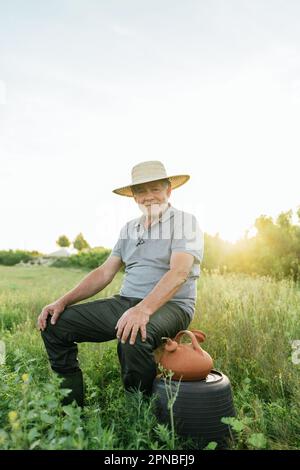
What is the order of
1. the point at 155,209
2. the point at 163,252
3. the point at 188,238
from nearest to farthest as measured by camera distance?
the point at 188,238 → the point at 163,252 → the point at 155,209

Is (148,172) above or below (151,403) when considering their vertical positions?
above

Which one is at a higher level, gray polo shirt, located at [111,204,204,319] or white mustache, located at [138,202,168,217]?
white mustache, located at [138,202,168,217]

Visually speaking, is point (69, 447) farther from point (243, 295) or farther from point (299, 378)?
point (243, 295)

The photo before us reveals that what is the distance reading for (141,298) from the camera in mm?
3908

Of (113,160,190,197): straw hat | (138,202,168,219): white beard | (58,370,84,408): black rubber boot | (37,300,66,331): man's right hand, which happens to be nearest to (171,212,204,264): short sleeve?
(138,202,168,219): white beard

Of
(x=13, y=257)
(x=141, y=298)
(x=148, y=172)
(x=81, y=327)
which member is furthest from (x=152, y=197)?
(x=13, y=257)

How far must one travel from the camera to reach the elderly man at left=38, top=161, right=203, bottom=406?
10.8ft

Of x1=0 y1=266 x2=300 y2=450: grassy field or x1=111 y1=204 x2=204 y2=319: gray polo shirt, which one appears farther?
x1=111 y1=204 x2=204 y2=319: gray polo shirt

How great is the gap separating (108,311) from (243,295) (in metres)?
2.39

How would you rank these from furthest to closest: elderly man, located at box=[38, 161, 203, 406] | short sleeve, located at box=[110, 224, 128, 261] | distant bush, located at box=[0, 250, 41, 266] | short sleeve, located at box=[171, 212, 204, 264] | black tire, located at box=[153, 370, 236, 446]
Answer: distant bush, located at box=[0, 250, 41, 266], short sleeve, located at box=[110, 224, 128, 261], short sleeve, located at box=[171, 212, 204, 264], elderly man, located at box=[38, 161, 203, 406], black tire, located at box=[153, 370, 236, 446]

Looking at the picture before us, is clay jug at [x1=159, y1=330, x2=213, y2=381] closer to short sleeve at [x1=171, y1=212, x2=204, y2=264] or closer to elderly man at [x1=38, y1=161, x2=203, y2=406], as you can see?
elderly man at [x1=38, y1=161, x2=203, y2=406]

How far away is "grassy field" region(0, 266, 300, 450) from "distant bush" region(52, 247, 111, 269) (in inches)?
793

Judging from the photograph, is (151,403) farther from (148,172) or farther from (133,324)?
(148,172)

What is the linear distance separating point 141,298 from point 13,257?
104 ft
